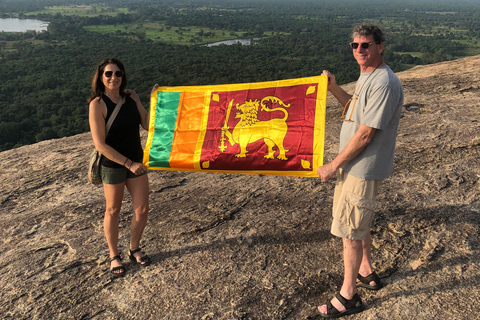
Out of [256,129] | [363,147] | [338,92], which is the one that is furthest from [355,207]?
[256,129]

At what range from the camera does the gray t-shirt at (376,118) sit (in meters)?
2.46

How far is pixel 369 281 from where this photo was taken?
3.18 meters

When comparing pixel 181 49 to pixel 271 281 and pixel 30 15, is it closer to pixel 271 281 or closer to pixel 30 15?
pixel 271 281

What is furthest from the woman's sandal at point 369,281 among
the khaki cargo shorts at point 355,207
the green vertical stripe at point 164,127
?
the green vertical stripe at point 164,127

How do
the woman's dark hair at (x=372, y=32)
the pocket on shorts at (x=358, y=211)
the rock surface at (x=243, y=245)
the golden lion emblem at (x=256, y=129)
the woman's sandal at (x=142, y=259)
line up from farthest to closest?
the golden lion emblem at (x=256, y=129) < the woman's sandal at (x=142, y=259) < the rock surface at (x=243, y=245) < the pocket on shorts at (x=358, y=211) < the woman's dark hair at (x=372, y=32)

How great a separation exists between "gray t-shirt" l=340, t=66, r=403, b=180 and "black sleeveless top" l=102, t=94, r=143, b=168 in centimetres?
180

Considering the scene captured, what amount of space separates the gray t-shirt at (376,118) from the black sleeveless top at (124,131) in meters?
1.80

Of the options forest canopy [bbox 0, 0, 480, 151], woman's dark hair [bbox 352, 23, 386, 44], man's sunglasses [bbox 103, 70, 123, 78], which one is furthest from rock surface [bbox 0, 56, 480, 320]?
forest canopy [bbox 0, 0, 480, 151]

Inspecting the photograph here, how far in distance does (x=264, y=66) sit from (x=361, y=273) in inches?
2159

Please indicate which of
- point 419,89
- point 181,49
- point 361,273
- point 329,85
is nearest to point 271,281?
point 361,273

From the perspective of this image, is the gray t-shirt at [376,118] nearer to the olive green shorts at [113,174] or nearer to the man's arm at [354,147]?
the man's arm at [354,147]

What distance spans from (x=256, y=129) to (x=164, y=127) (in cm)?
103

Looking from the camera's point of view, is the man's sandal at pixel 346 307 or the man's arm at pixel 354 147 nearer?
the man's arm at pixel 354 147

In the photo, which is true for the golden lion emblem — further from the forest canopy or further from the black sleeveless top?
the forest canopy
